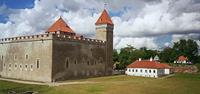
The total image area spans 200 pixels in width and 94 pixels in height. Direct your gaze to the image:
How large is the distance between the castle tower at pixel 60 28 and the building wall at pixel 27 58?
15.7ft

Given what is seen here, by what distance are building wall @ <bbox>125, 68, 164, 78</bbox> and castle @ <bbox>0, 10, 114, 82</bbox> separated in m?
4.04

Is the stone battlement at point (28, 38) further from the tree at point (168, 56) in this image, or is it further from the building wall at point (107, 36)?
the tree at point (168, 56)

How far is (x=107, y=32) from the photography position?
57406mm

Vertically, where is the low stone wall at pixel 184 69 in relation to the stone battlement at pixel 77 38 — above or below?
below

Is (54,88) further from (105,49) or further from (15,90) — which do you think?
(105,49)

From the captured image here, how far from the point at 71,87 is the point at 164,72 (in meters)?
28.5

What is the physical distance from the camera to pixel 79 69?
49.8 m

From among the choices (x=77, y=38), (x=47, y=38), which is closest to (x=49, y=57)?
(x=47, y=38)

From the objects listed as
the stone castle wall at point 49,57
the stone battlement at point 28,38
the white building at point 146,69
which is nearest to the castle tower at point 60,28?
the stone castle wall at point 49,57

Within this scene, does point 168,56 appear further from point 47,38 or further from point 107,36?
point 47,38

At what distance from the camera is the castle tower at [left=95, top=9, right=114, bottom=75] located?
5716 cm

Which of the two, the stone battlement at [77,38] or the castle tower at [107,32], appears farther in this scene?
the castle tower at [107,32]

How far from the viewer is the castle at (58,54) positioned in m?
44.8

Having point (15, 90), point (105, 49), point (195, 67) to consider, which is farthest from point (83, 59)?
point (195, 67)
